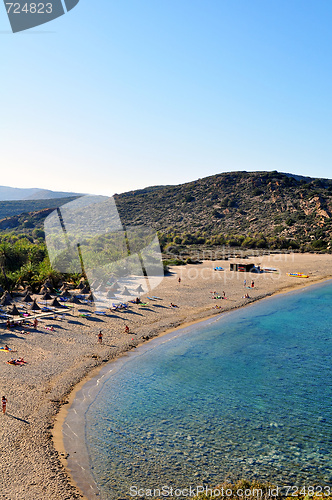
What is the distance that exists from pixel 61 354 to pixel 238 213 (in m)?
94.8

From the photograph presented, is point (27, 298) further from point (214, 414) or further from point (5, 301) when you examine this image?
point (214, 414)

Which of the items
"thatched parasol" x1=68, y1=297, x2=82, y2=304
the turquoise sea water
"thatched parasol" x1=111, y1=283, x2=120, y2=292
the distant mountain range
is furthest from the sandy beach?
the distant mountain range

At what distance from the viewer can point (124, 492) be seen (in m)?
12.9

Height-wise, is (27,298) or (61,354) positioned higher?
(27,298)

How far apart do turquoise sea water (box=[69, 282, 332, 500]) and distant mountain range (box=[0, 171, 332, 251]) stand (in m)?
60.5

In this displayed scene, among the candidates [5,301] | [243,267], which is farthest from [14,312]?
[243,267]

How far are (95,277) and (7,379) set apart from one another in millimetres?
29173

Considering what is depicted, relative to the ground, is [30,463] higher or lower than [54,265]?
lower

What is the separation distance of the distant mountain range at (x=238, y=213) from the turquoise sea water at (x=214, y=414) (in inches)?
2381

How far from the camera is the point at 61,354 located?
24672 mm

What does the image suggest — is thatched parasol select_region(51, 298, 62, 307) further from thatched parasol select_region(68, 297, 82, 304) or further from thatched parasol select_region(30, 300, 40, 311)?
thatched parasol select_region(30, 300, 40, 311)

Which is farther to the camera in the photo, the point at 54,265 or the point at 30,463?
the point at 54,265

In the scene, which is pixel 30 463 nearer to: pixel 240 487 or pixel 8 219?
pixel 240 487

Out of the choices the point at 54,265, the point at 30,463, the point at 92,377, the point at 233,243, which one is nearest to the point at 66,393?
the point at 92,377
